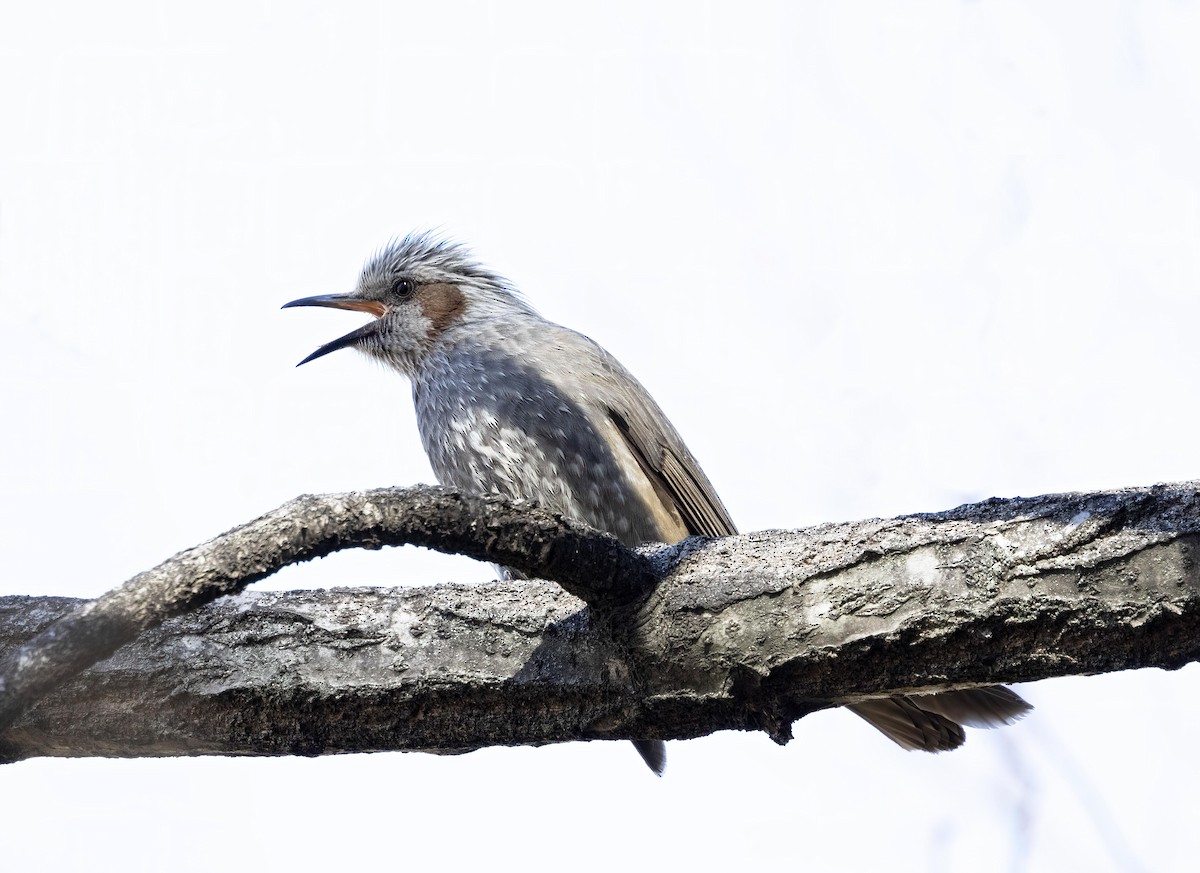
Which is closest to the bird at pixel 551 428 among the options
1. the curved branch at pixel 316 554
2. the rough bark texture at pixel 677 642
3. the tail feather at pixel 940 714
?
the tail feather at pixel 940 714

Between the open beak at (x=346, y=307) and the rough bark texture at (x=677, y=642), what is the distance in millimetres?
3045

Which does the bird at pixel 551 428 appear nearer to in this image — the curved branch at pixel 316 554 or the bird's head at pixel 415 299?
the bird's head at pixel 415 299

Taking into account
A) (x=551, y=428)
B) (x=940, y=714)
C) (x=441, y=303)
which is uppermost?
(x=441, y=303)

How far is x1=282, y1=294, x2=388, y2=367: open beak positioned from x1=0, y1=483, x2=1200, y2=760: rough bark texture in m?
3.04

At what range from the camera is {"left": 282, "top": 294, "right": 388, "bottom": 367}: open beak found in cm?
584

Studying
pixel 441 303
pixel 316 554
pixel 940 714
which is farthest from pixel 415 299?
pixel 316 554

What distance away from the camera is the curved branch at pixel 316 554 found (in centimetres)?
214

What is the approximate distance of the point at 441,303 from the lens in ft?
19.3

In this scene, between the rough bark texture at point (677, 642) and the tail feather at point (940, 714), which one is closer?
the rough bark texture at point (677, 642)

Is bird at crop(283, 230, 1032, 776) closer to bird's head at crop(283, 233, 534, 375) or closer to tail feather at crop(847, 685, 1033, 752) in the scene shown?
bird's head at crop(283, 233, 534, 375)

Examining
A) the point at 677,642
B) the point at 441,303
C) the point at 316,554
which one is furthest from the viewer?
the point at 441,303

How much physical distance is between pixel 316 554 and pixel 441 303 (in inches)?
143

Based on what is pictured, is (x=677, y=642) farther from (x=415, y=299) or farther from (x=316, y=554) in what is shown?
Answer: (x=415, y=299)

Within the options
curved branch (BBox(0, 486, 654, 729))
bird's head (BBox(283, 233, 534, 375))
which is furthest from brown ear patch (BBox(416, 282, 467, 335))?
curved branch (BBox(0, 486, 654, 729))
